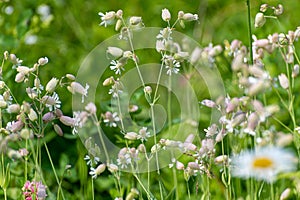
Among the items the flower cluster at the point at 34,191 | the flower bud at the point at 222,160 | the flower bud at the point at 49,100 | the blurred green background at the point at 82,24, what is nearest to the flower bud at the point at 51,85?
the flower bud at the point at 49,100

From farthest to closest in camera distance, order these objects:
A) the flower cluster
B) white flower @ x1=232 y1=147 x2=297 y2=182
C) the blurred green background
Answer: the blurred green background → the flower cluster → white flower @ x1=232 y1=147 x2=297 y2=182

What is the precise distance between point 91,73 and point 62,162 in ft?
2.26

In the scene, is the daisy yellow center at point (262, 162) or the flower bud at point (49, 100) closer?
the daisy yellow center at point (262, 162)

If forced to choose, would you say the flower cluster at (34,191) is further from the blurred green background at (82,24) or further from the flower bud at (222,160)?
the blurred green background at (82,24)

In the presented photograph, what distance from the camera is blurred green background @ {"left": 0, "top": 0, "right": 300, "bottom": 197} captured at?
2324 mm

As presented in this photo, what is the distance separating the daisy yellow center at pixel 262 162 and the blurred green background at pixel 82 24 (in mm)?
1278

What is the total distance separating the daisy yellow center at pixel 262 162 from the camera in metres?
0.98

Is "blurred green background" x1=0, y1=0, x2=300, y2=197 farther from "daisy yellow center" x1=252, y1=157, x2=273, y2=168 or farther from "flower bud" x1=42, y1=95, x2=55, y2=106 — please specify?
"daisy yellow center" x1=252, y1=157, x2=273, y2=168

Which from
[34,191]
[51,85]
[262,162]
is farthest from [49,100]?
[262,162]

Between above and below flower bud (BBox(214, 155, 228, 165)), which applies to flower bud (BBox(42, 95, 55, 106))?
above

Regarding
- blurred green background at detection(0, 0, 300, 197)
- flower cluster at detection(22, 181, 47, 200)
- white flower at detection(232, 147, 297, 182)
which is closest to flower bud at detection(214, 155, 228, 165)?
white flower at detection(232, 147, 297, 182)

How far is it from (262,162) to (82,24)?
2.22 m

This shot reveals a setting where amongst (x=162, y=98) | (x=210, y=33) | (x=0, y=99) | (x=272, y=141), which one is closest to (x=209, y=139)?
(x=272, y=141)

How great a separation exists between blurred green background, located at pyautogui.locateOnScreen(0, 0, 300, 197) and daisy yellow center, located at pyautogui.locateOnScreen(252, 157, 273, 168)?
4.19ft
